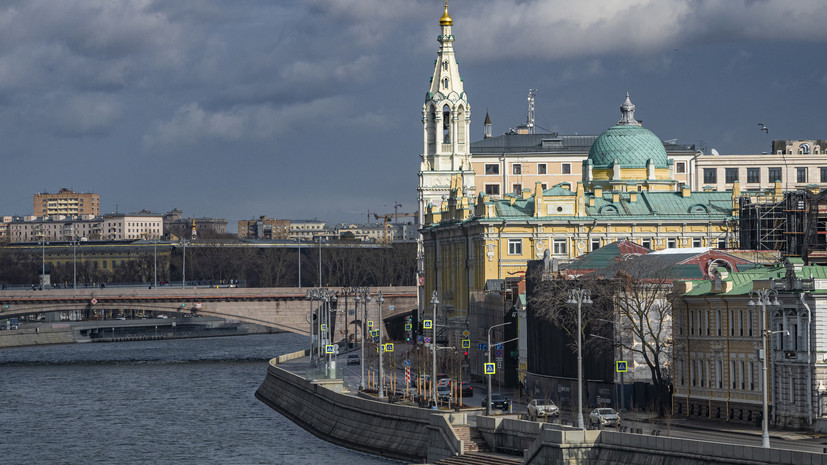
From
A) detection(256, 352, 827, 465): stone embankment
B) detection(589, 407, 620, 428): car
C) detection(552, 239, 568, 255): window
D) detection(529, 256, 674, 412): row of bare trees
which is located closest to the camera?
detection(256, 352, 827, 465): stone embankment

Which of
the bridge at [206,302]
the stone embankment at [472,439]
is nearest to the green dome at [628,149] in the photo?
the bridge at [206,302]

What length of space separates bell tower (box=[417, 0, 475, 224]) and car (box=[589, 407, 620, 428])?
249ft

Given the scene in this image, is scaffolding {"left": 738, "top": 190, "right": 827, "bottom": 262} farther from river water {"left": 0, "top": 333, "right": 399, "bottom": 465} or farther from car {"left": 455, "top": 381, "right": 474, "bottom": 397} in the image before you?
river water {"left": 0, "top": 333, "right": 399, "bottom": 465}

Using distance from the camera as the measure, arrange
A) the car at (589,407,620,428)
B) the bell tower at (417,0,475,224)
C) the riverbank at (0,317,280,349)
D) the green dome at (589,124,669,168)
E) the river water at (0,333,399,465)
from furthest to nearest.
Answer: the riverbank at (0,317,280,349), the bell tower at (417,0,475,224), the green dome at (589,124,669,168), the river water at (0,333,399,465), the car at (589,407,620,428)

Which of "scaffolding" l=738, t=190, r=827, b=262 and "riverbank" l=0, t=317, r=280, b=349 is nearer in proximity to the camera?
"scaffolding" l=738, t=190, r=827, b=262

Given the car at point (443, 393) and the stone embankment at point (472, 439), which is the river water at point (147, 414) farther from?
the car at point (443, 393)

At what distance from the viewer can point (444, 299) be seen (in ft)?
385

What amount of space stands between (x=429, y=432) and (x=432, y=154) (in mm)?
74642

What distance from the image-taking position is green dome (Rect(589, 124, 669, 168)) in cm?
11669

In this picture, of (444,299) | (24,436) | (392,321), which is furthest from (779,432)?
(392,321)

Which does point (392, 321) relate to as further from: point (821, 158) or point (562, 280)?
point (562, 280)

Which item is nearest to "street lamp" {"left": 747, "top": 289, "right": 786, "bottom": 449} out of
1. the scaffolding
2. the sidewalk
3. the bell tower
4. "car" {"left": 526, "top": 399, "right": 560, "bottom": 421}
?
the sidewalk

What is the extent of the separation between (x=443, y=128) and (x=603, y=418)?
80.6 metres

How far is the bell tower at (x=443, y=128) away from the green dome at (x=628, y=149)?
1989cm
